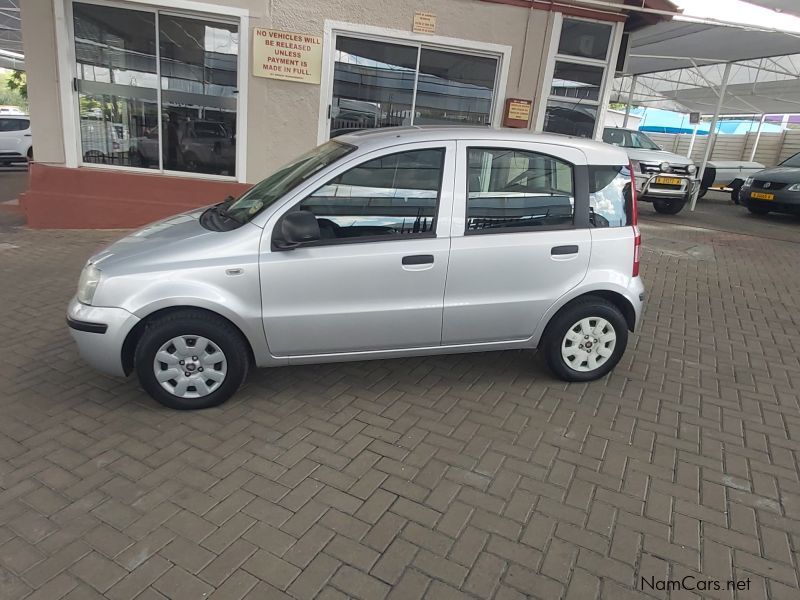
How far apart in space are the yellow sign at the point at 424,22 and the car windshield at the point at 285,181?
4.31 metres

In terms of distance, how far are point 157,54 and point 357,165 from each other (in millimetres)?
5495

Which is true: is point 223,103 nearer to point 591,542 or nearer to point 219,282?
point 219,282

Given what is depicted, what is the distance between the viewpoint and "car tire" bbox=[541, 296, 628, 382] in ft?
12.8

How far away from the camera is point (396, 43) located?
7.64 m

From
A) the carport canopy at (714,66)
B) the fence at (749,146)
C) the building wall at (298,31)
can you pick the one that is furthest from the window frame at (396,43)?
the fence at (749,146)

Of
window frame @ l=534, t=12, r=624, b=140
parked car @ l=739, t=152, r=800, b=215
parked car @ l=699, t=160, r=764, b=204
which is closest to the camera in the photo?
window frame @ l=534, t=12, r=624, b=140

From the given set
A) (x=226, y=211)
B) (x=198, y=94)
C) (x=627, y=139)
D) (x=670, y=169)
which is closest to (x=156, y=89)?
(x=198, y=94)

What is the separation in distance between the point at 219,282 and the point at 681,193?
39.2 feet

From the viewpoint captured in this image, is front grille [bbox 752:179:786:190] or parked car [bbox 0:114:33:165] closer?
front grille [bbox 752:179:786:190]

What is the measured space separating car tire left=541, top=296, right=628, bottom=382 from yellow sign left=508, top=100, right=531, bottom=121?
15.8 feet

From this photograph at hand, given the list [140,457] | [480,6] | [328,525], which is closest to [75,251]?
[140,457]

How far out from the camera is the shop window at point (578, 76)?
8.00 m

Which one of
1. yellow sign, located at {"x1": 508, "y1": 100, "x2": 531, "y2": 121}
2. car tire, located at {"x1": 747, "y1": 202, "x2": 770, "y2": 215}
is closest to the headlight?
yellow sign, located at {"x1": 508, "y1": 100, "x2": 531, "y2": 121}

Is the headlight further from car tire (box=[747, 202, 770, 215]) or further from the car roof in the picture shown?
car tire (box=[747, 202, 770, 215])
